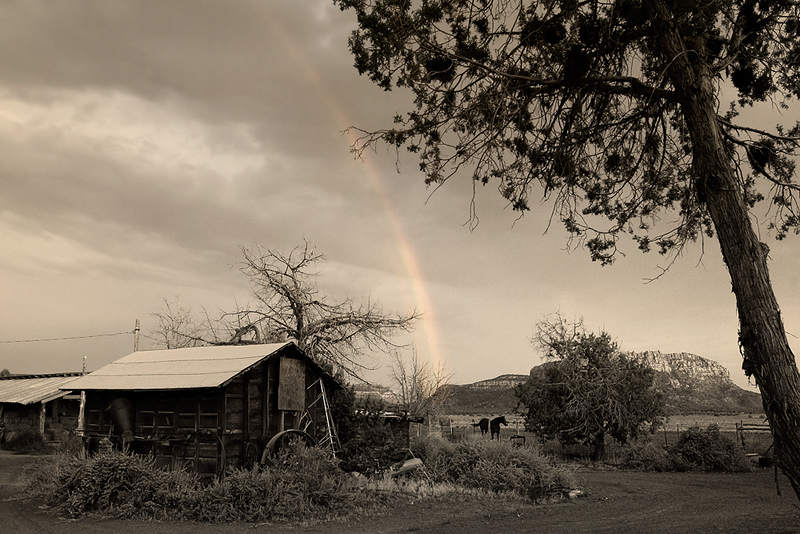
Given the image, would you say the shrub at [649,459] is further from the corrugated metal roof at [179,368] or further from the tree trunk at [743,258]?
the tree trunk at [743,258]

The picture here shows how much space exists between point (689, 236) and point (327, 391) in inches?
449

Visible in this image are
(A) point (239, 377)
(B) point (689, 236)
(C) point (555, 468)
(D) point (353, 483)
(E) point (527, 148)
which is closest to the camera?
(E) point (527, 148)

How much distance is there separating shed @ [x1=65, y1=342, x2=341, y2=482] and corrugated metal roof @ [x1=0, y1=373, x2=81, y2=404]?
11.7 meters

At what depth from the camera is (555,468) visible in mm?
16641

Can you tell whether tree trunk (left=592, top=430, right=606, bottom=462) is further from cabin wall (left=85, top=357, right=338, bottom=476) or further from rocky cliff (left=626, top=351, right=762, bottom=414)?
rocky cliff (left=626, top=351, right=762, bottom=414)

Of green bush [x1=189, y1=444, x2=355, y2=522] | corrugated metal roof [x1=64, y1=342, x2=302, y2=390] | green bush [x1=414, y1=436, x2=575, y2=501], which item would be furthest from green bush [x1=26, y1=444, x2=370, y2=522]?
green bush [x1=414, y1=436, x2=575, y2=501]

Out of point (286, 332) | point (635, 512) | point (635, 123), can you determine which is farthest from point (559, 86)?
point (286, 332)

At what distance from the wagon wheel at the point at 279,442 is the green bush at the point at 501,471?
3.64 m

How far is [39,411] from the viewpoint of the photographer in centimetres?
3188

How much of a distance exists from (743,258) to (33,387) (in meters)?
36.4

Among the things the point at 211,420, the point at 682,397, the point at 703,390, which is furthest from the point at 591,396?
the point at 703,390

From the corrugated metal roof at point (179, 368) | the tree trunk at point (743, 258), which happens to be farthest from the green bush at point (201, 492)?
the tree trunk at point (743, 258)

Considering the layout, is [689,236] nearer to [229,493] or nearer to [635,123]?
[635,123]

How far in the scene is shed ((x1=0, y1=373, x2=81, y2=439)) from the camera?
30.1m
